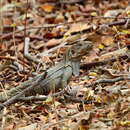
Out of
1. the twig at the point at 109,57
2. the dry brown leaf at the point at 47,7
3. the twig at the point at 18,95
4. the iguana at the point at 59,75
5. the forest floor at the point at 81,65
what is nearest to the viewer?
the forest floor at the point at 81,65

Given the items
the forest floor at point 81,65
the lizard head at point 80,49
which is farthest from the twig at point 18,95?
the lizard head at point 80,49

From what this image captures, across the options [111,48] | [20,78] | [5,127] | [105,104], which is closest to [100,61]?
[111,48]

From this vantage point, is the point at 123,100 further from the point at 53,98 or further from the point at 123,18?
Result: the point at 123,18

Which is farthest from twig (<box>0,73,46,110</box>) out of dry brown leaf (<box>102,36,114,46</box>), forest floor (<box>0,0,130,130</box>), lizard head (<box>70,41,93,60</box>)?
dry brown leaf (<box>102,36,114,46</box>)

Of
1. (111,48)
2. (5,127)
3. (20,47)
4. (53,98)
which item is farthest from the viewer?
(20,47)

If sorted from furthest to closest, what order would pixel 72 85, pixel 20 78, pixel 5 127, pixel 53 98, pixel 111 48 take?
1. pixel 111 48
2. pixel 20 78
3. pixel 72 85
4. pixel 53 98
5. pixel 5 127

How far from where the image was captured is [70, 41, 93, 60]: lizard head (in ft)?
21.6

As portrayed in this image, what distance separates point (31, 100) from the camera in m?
6.31

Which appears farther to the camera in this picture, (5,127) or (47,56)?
(47,56)

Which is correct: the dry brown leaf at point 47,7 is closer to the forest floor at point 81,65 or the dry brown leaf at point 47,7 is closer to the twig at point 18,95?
the forest floor at point 81,65

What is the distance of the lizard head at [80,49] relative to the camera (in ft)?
21.6

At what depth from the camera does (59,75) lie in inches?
265

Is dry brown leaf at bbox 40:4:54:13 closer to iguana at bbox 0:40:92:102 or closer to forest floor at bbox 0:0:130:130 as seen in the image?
forest floor at bbox 0:0:130:130

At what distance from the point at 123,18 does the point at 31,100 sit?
288 centimetres
